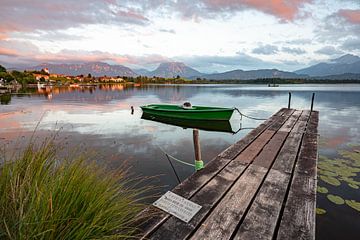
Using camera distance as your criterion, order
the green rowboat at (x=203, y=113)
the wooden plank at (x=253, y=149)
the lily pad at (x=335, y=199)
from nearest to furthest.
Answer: the wooden plank at (x=253, y=149)
the lily pad at (x=335, y=199)
the green rowboat at (x=203, y=113)

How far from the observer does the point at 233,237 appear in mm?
2139

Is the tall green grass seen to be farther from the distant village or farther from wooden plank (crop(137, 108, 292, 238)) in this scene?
the distant village

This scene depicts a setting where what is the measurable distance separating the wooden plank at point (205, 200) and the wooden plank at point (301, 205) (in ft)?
2.82

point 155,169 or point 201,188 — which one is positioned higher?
point 201,188

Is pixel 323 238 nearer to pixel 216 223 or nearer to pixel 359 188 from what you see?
pixel 359 188

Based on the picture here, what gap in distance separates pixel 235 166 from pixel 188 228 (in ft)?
7.03

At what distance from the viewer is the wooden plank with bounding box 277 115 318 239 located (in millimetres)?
2203

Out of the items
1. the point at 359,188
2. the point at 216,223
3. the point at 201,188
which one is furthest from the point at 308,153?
the point at 216,223

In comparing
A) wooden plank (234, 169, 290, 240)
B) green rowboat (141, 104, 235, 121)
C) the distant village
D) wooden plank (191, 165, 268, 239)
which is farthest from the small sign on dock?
the distant village

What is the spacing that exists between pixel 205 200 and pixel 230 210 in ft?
1.19

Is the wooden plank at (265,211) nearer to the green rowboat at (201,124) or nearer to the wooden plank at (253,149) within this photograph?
the wooden plank at (253,149)

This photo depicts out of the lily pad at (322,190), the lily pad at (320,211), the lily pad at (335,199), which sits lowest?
the lily pad at (320,211)

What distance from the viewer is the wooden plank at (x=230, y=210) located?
2.19m

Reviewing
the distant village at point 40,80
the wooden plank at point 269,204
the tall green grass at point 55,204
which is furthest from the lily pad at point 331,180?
the distant village at point 40,80
